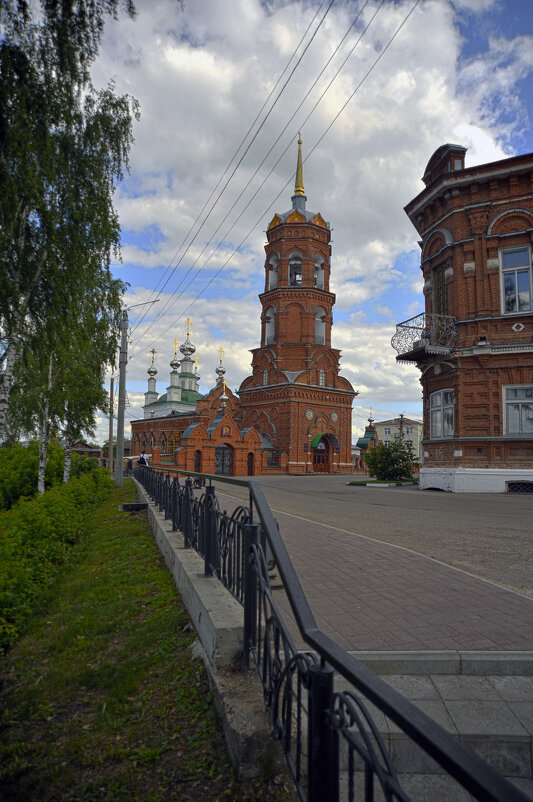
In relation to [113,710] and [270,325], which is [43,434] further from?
[270,325]

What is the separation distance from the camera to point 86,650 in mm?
3990

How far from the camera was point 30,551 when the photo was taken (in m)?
6.58

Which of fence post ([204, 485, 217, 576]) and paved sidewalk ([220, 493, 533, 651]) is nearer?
paved sidewalk ([220, 493, 533, 651])

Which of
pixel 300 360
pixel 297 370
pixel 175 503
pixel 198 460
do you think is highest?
pixel 300 360

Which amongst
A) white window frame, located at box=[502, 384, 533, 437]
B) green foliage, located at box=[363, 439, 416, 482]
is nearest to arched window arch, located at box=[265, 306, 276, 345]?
green foliage, located at box=[363, 439, 416, 482]

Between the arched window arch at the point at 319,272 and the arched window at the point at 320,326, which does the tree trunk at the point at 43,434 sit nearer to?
the arched window at the point at 320,326

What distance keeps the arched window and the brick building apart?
23729mm

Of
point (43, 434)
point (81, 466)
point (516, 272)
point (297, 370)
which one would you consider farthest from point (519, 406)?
point (297, 370)

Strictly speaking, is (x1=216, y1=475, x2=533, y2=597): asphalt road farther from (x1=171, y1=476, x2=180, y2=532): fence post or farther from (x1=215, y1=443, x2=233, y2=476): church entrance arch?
(x1=215, y1=443, x2=233, y2=476): church entrance arch

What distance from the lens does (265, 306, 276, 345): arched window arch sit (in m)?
40.5

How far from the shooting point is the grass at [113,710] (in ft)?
7.92

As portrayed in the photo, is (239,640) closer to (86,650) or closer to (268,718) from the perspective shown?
(268,718)

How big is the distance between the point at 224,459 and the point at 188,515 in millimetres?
28939

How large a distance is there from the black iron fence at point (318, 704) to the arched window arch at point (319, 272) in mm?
38459
